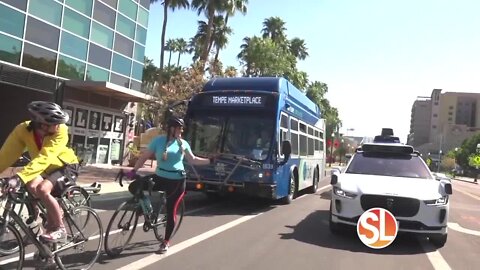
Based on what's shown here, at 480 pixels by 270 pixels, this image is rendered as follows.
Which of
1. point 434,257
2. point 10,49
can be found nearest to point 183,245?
point 434,257

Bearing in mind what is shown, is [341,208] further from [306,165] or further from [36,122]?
[306,165]

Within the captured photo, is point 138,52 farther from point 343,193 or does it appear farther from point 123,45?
point 343,193

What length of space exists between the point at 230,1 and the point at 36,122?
107 ft

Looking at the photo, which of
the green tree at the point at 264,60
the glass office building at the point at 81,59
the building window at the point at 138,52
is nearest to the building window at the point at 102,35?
the glass office building at the point at 81,59

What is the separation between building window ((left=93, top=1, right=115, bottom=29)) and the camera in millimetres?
25875

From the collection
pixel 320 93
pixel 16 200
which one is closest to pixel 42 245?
pixel 16 200

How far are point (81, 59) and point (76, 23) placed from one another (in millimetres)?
1692

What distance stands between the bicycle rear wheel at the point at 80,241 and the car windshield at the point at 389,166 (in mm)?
5400

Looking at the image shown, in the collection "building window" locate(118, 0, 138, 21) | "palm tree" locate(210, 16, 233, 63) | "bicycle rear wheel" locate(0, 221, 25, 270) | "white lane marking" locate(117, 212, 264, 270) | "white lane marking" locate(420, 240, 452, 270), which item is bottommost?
"white lane marking" locate(117, 212, 264, 270)

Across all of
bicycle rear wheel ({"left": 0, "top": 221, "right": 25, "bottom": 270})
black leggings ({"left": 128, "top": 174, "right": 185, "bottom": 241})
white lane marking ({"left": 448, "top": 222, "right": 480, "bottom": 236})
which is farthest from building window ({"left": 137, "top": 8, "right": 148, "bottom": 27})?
bicycle rear wheel ({"left": 0, "top": 221, "right": 25, "bottom": 270})

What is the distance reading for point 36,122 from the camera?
5492 millimetres

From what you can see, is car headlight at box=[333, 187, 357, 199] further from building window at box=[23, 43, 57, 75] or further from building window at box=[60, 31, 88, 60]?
building window at box=[60, 31, 88, 60]

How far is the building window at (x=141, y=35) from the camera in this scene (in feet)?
98.7

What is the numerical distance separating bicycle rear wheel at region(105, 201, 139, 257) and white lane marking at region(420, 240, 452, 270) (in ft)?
14.1
